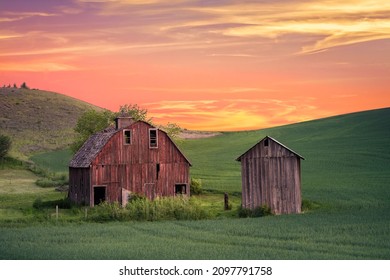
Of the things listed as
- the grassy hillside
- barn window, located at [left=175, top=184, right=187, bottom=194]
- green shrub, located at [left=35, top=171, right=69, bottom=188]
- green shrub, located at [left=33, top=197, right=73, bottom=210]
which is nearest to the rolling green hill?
green shrub, located at [left=33, top=197, right=73, bottom=210]

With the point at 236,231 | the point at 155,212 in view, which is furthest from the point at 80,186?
the point at 236,231

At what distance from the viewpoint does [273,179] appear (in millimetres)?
52812

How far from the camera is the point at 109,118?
84.0 meters

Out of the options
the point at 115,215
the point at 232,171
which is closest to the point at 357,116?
the point at 232,171

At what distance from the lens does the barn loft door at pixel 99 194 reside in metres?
61.3

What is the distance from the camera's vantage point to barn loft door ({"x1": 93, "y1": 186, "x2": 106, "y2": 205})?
61344mm

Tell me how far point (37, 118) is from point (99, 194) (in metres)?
87.0

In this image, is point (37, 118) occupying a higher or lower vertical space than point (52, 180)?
higher

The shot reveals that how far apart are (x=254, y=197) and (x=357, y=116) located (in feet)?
A: 276

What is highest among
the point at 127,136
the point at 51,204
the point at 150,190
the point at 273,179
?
the point at 127,136

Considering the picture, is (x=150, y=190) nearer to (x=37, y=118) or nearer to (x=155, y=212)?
(x=155, y=212)

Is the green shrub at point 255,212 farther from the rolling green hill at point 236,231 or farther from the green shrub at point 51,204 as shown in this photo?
the green shrub at point 51,204

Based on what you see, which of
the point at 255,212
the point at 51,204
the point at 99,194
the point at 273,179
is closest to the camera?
the point at 255,212

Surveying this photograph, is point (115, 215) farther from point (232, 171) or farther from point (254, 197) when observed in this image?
point (232, 171)
